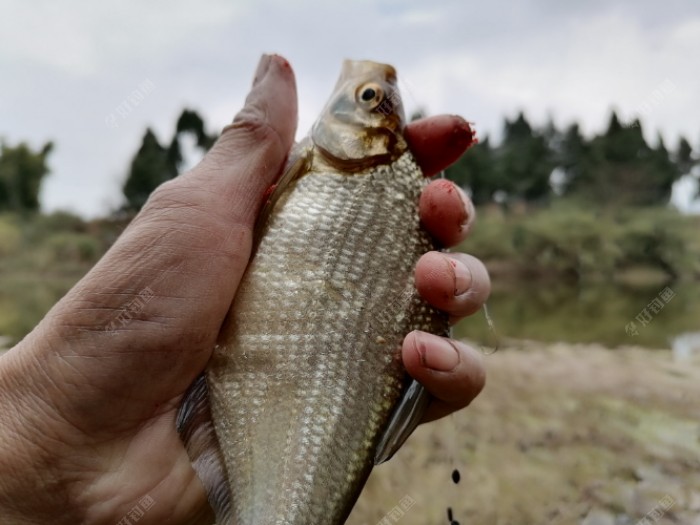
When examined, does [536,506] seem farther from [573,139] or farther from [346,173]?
[573,139]

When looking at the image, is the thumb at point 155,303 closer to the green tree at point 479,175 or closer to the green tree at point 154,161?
the green tree at point 154,161

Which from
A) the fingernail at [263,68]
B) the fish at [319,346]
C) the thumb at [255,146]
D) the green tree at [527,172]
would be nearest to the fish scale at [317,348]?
the fish at [319,346]

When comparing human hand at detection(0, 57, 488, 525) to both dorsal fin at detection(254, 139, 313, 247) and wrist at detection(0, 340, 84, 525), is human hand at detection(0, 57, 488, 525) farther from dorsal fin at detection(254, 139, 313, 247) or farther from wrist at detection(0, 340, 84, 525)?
dorsal fin at detection(254, 139, 313, 247)

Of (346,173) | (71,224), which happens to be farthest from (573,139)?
(346,173)

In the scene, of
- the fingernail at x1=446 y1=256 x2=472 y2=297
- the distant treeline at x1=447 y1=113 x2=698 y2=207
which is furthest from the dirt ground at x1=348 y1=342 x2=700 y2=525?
the distant treeline at x1=447 y1=113 x2=698 y2=207

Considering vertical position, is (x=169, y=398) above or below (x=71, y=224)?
above

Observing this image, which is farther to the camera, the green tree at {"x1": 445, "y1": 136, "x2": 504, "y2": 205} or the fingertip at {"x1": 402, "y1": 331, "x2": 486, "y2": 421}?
the green tree at {"x1": 445, "y1": 136, "x2": 504, "y2": 205}

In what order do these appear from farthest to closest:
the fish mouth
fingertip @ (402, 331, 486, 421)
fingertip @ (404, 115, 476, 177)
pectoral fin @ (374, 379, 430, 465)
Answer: fingertip @ (404, 115, 476, 177) < the fish mouth < fingertip @ (402, 331, 486, 421) < pectoral fin @ (374, 379, 430, 465)

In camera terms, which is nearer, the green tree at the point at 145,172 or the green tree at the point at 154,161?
the green tree at the point at 154,161
